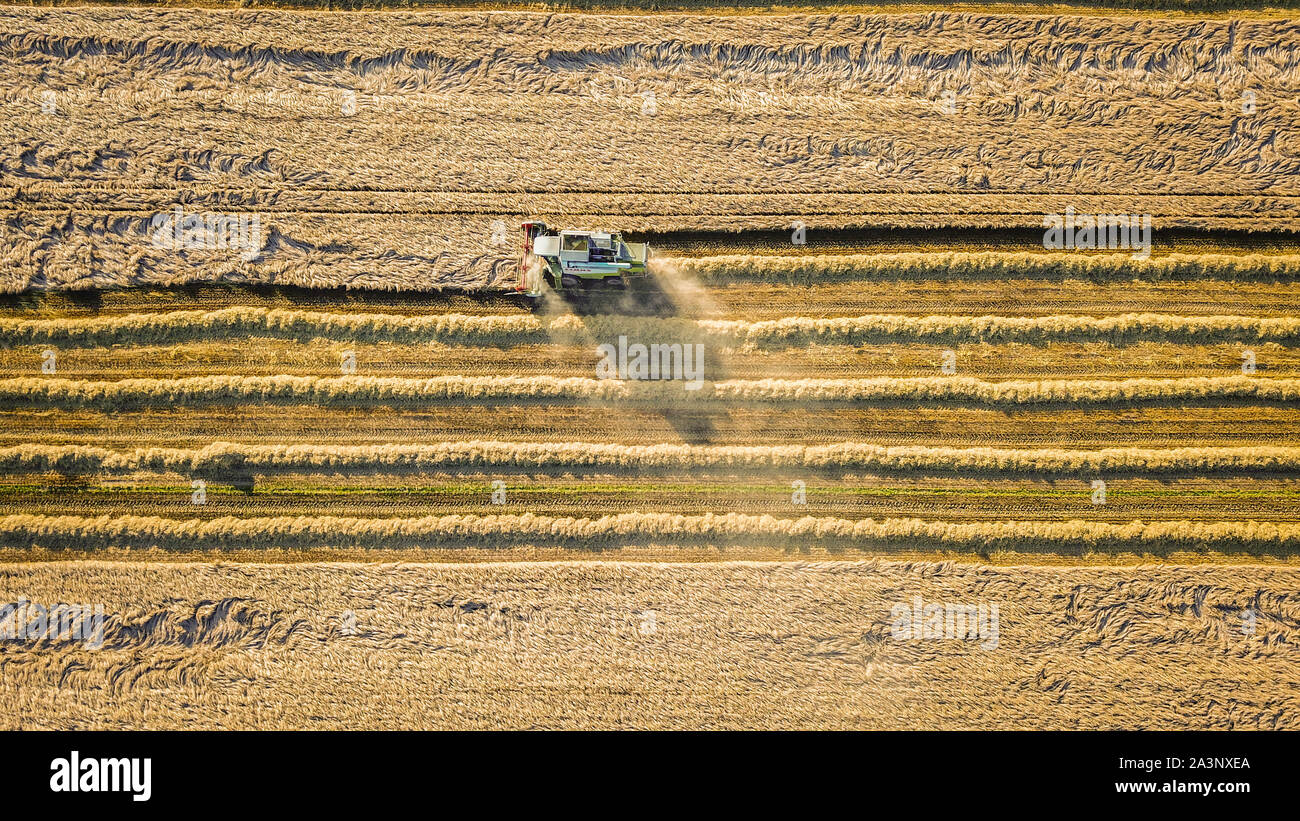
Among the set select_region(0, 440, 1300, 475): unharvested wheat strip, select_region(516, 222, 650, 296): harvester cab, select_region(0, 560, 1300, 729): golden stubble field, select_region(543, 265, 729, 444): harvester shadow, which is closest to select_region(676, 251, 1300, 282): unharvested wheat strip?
select_region(543, 265, 729, 444): harvester shadow

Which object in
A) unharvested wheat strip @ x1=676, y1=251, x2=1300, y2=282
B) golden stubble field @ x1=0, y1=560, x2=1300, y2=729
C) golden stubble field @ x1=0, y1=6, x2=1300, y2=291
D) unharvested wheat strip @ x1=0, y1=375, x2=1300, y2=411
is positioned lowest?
golden stubble field @ x1=0, y1=560, x2=1300, y2=729

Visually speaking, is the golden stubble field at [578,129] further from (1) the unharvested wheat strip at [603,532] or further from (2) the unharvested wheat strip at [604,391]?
(1) the unharvested wheat strip at [603,532]

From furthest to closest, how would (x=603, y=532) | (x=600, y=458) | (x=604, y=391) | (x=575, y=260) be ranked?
(x=604, y=391) < (x=600, y=458) < (x=603, y=532) < (x=575, y=260)

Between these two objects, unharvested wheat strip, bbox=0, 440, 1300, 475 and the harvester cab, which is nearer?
the harvester cab

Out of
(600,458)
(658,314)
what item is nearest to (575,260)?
(658,314)

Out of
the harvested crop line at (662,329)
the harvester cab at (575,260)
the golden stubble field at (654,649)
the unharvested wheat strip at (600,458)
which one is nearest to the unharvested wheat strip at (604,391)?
the harvested crop line at (662,329)

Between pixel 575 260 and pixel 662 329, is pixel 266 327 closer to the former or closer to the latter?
pixel 575 260

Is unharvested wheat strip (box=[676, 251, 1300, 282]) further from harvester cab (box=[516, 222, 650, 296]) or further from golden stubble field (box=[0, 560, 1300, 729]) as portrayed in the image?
golden stubble field (box=[0, 560, 1300, 729])
